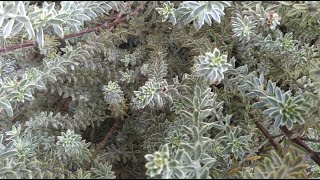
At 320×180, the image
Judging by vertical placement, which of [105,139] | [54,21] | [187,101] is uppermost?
[54,21]

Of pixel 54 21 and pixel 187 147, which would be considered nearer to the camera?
pixel 187 147

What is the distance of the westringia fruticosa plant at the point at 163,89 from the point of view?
5.11ft

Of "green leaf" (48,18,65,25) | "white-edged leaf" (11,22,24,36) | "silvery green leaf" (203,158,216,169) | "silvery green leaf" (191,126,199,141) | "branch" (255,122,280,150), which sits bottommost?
"branch" (255,122,280,150)

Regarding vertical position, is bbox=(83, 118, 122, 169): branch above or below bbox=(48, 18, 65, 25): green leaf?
below

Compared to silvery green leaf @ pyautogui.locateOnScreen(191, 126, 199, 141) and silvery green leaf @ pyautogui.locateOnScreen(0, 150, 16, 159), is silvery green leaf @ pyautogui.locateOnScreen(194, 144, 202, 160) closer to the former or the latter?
silvery green leaf @ pyautogui.locateOnScreen(191, 126, 199, 141)

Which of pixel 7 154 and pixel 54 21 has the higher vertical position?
pixel 54 21

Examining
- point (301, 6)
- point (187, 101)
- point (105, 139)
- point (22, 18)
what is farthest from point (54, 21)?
point (301, 6)

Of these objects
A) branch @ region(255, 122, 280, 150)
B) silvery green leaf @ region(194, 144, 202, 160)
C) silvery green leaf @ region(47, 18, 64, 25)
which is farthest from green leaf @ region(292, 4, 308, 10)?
silvery green leaf @ region(47, 18, 64, 25)

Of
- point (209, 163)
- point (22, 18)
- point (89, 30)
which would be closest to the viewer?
point (209, 163)

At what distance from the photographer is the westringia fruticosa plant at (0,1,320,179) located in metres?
1.56

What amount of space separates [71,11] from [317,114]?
952 mm

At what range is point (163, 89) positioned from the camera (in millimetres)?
1754

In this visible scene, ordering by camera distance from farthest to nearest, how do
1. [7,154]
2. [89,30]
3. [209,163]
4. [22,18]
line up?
[89,30], [7,154], [22,18], [209,163]

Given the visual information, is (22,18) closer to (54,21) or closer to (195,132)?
(54,21)
